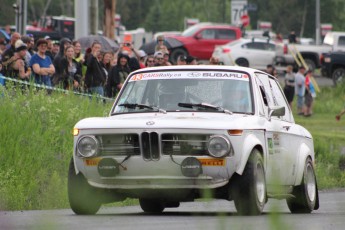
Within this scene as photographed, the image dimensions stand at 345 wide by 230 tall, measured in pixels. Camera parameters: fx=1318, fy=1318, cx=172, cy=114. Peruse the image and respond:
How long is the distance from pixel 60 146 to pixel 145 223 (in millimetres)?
6629

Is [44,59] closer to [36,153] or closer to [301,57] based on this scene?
[36,153]

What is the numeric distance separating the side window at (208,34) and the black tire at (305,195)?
4639 cm

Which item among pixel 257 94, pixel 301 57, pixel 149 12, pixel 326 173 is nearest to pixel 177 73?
pixel 257 94

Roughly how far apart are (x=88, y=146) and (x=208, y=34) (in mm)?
49291

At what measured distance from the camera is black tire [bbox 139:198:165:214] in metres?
12.9

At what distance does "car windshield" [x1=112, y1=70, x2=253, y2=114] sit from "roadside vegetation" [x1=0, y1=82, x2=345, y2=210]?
1.92 metres

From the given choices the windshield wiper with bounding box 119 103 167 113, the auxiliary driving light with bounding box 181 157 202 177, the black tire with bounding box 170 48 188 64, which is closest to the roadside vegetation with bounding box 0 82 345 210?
the windshield wiper with bounding box 119 103 167 113

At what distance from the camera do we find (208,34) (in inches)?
2393

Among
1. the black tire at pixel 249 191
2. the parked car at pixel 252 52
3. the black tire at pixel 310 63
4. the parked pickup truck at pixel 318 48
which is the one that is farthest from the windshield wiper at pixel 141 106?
the black tire at pixel 310 63

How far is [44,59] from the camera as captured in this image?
20.8 meters

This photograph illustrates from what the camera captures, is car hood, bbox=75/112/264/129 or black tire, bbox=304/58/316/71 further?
black tire, bbox=304/58/316/71

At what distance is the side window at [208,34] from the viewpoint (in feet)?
198

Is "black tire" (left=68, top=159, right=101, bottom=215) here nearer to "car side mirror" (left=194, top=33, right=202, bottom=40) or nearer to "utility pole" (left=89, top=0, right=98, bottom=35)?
"utility pole" (left=89, top=0, right=98, bottom=35)

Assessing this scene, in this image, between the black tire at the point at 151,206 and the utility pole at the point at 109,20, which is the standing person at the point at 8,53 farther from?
the utility pole at the point at 109,20
